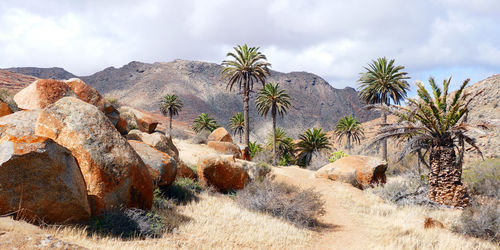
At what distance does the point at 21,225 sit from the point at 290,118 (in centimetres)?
12230

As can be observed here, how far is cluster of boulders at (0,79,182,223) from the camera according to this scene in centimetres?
497

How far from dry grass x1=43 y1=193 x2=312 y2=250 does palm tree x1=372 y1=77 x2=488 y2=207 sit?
8.07 metres

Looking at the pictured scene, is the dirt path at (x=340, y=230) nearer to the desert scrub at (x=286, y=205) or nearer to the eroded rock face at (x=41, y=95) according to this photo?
the desert scrub at (x=286, y=205)

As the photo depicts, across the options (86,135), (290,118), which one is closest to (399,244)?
(86,135)

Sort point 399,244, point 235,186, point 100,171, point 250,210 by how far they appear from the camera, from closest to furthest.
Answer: point 100,171 < point 399,244 < point 250,210 < point 235,186

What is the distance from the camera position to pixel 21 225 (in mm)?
4445

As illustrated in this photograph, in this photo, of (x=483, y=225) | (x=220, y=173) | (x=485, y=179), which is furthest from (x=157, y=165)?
(x=485, y=179)

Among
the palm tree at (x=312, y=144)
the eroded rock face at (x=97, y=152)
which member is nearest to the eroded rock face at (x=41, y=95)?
the eroded rock face at (x=97, y=152)

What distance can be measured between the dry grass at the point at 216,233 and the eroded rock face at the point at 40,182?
38cm

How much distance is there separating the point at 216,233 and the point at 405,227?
19.7ft

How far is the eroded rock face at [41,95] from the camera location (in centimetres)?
1147

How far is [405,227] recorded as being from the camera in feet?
31.8

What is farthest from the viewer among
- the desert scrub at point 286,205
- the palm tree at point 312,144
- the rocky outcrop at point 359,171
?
the palm tree at point 312,144

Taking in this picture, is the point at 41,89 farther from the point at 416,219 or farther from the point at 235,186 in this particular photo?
the point at 416,219
